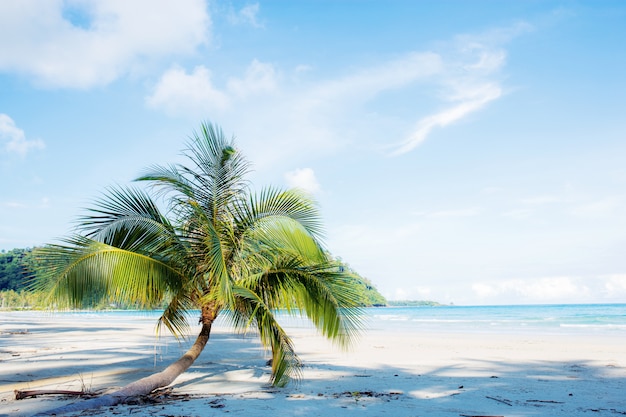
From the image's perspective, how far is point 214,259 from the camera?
647cm

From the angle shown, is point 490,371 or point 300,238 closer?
point 300,238

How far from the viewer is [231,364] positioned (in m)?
10.8

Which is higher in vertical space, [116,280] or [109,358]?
[116,280]

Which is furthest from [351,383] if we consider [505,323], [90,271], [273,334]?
[505,323]

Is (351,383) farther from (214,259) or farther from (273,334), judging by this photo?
(214,259)

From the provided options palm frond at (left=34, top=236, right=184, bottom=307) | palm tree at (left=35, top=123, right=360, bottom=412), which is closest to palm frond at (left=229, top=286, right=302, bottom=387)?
palm tree at (left=35, top=123, right=360, bottom=412)

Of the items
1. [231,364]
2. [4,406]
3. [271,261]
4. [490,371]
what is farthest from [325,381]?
[4,406]

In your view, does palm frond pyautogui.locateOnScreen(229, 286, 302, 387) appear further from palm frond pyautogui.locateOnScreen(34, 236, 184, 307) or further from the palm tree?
palm frond pyautogui.locateOnScreen(34, 236, 184, 307)

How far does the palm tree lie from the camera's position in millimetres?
6781

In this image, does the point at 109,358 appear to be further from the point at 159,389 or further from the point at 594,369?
the point at 594,369

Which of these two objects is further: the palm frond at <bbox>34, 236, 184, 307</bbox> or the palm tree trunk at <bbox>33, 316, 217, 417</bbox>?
the palm frond at <bbox>34, 236, 184, 307</bbox>

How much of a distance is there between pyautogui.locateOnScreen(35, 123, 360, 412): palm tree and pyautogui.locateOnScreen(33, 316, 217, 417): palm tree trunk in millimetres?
19

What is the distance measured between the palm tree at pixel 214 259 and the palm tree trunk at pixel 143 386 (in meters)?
0.02

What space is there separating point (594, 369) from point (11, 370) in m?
12.6
